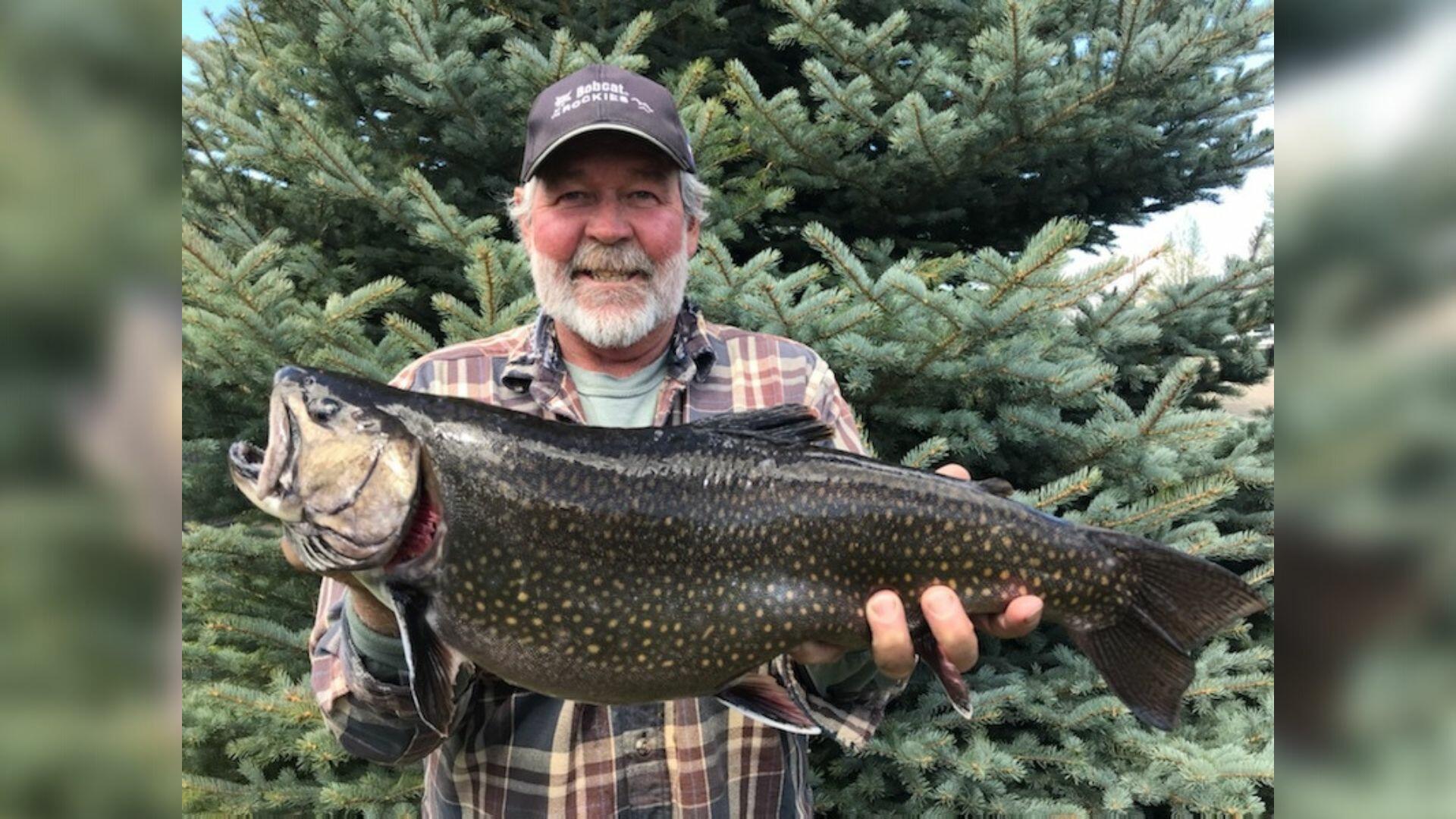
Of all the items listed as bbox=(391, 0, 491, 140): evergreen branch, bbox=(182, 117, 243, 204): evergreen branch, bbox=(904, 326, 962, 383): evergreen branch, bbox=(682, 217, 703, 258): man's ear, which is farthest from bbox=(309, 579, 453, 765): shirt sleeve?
bbox=(182, 117, 243, 204): evergreen branch

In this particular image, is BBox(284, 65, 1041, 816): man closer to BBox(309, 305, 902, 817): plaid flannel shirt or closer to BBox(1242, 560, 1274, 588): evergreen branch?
BBox(309, 305, 902, 817): plaid flannel shirt

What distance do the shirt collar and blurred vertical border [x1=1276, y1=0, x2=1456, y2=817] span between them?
1921 millimetres

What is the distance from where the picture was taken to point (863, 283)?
137 inches

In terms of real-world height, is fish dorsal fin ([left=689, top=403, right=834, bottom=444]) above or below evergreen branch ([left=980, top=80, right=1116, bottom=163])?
below

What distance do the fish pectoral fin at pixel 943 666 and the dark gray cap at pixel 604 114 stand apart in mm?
1529

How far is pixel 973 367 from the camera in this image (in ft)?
11.6

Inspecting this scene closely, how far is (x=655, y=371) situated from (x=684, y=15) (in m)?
2.68

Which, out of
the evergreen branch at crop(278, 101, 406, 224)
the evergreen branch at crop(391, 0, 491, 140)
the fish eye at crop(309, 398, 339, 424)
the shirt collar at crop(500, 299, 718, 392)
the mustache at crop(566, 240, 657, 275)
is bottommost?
the fish eye at crop(309, 398, 339, 424)

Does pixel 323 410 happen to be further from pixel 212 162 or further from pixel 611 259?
pixel 212 162

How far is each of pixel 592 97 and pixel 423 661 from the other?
1.64 meters

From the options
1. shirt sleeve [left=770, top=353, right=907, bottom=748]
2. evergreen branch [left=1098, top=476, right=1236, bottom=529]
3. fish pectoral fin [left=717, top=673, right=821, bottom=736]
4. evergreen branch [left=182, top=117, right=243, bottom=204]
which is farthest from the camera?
evergreen branch [left=182, top=117, right=243, bottom=204]

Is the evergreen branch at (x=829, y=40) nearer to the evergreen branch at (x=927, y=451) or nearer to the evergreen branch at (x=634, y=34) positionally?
the evergreen branch at (x=634, y=34)

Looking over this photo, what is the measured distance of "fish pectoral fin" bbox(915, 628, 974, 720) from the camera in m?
2.00

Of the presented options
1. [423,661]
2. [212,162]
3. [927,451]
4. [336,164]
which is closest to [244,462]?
[423,661]
